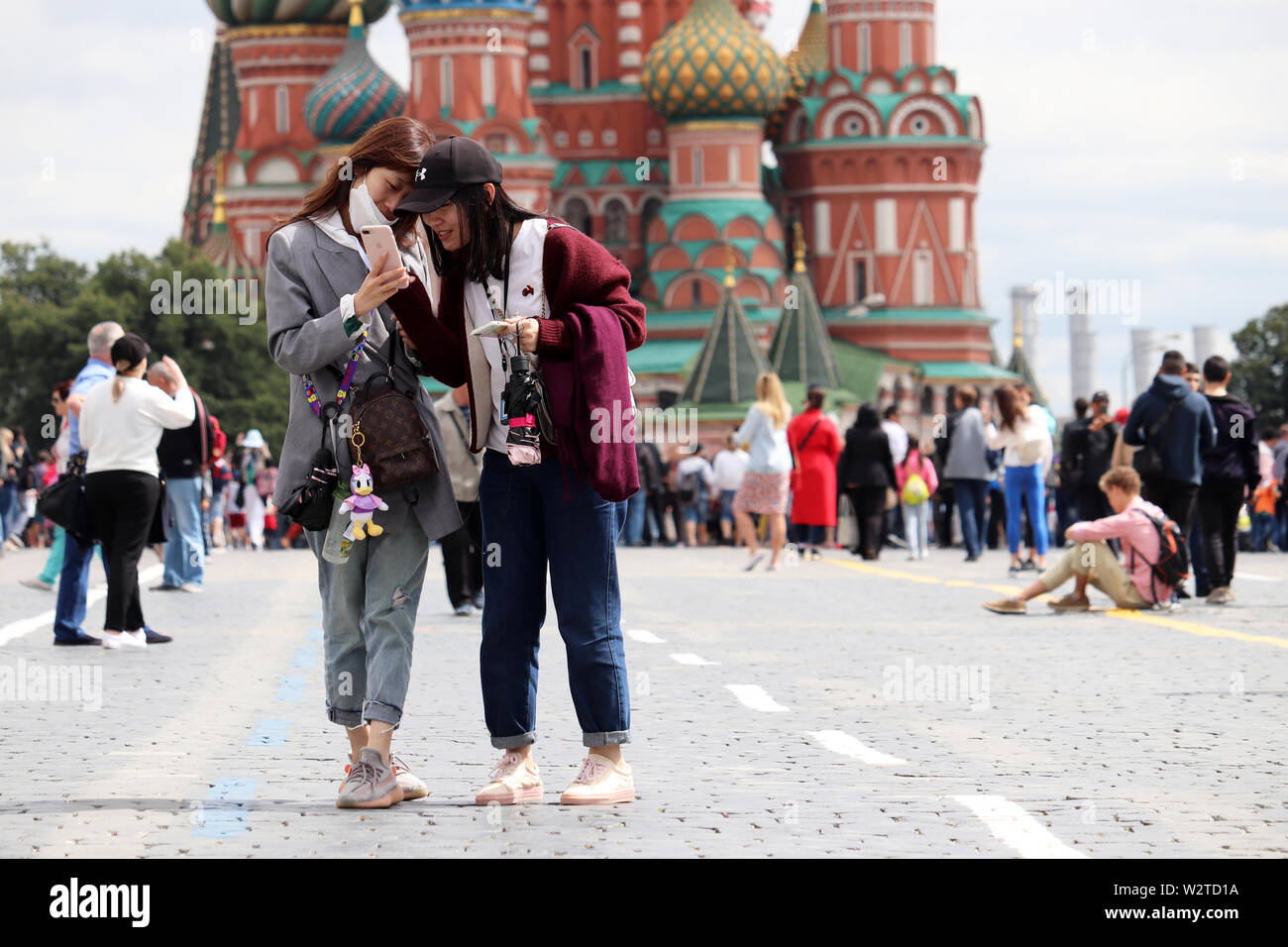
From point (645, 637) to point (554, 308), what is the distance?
7.44 meters

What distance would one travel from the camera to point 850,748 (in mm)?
8633

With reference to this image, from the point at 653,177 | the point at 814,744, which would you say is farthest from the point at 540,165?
the point at 814,744

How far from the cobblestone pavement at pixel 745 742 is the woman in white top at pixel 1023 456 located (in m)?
4.97

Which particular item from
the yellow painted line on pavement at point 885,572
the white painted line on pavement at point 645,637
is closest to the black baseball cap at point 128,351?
the white painted line on pavement at point 645,637

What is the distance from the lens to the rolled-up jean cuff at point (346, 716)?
7.16 meters

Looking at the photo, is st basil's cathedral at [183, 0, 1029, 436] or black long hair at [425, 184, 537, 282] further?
st basil's cathedral at [183, 0, 1029, 436]

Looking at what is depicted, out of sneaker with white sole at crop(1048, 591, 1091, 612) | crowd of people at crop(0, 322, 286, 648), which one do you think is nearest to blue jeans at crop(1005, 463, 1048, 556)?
sneaker with white sole at crop(1048, 591, 1091, 612)

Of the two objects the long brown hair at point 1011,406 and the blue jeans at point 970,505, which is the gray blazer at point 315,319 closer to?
the long brown hair at point 1011,406

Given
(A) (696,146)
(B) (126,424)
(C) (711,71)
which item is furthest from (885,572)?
(A) (696,146)

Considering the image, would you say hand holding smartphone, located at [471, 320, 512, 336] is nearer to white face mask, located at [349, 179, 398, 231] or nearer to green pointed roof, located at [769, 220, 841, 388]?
white face mask, located at [349, 179, 398, 231]

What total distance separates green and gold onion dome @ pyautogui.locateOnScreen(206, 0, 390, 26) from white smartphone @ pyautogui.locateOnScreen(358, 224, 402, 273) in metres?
73.4

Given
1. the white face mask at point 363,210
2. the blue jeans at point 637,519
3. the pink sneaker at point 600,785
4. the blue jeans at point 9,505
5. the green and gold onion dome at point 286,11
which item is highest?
the green and gold onion dome at point 286,11

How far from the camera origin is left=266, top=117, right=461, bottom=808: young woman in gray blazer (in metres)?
7.10

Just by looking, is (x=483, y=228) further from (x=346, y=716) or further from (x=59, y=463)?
(x=59, y=463)
